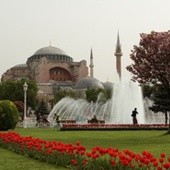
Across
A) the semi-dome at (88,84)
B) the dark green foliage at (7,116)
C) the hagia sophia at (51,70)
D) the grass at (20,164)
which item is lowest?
the grass at (20,164)

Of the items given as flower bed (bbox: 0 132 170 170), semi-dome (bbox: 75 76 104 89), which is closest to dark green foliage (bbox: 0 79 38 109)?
semi-dome (bbox: 75 76 104 89)

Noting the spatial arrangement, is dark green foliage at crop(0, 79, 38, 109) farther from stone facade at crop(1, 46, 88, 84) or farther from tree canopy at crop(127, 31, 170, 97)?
tree canopy at crop(127, 31, 170, 97)

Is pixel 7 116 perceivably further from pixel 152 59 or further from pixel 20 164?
pixel 20 164

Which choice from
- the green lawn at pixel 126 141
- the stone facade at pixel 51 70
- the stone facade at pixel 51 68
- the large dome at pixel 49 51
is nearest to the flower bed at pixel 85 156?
the green lawn at pixel 126 141

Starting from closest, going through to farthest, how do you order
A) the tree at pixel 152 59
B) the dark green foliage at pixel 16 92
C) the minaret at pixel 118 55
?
the tree at pixel 152 59 → the dark green foliage at pixel 16 92 → the minaret at pixel 118 55

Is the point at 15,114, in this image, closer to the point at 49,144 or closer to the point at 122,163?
the point at 49,144

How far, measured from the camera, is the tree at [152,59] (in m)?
19.5

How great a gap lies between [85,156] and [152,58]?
1175 cm

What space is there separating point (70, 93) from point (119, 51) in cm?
Result: 1817

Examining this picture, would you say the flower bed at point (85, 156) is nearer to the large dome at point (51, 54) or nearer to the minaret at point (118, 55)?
the minaret at point (118, 55)

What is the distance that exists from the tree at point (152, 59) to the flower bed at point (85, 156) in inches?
374

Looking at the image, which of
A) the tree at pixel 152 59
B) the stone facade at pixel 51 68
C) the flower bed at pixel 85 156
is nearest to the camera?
the flower bed at pixel 85 156

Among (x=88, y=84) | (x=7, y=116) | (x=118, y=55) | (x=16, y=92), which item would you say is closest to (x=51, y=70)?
(x=88, y=84)

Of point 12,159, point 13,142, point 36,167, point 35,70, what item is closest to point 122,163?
point 36,167
